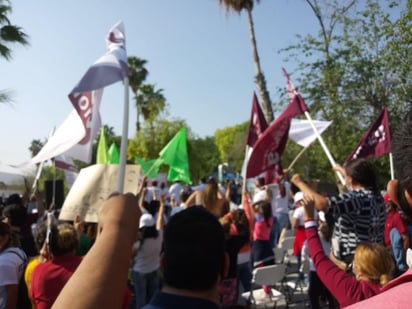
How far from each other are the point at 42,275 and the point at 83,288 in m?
2.64

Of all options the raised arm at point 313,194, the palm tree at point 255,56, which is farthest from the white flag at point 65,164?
the palm tree at point 255,56

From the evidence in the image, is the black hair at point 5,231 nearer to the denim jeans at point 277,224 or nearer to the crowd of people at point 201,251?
the crowd of people at point 201,251

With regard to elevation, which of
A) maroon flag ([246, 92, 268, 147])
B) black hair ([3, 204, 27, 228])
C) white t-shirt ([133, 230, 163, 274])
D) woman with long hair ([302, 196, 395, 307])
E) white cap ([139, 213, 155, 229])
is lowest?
white t-shirt ([133, 230, 163, 274])

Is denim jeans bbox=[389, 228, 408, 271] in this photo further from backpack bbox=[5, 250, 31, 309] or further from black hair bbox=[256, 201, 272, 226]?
backpack bbox=[5, 250, 31, 309]

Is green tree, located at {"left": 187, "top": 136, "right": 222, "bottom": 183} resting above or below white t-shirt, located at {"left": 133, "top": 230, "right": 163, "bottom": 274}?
above

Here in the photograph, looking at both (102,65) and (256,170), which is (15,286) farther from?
(256,170)

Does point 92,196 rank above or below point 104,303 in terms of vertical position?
above

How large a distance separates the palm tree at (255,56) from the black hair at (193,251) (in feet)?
48.9

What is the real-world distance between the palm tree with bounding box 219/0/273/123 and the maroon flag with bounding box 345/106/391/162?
27.9 feet

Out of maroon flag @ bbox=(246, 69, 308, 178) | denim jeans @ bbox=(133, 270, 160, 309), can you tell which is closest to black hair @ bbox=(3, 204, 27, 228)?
denim jeans @ bbox=(133, 270, 160, 309)

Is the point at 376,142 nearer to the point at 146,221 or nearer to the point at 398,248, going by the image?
the point at 398,248

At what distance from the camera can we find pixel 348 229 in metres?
3.56

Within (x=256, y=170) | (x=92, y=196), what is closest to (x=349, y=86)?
(x=256, y=170)

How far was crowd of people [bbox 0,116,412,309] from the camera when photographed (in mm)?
905
